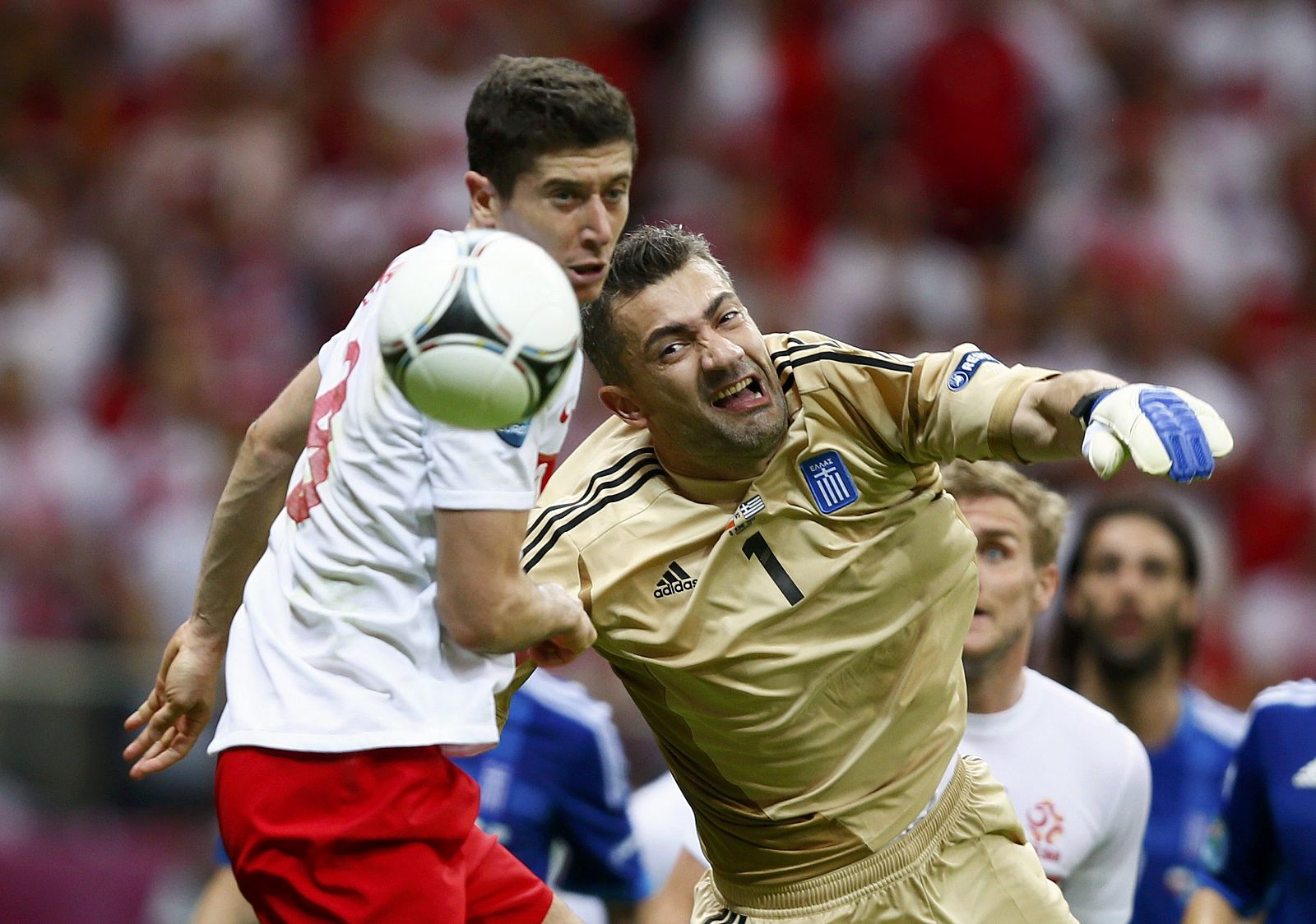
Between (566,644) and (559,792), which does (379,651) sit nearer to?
(566,644)

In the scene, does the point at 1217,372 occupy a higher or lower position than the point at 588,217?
lower

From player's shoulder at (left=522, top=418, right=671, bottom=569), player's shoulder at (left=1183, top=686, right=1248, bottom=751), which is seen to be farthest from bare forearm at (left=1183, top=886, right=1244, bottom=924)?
player's shoulder at (left=522, top=418, right=671, bottom=569)

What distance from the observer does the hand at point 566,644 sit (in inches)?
133

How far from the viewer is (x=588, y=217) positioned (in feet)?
11.8

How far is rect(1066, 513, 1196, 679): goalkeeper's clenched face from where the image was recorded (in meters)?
5.87

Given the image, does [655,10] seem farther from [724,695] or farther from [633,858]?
[724,695]

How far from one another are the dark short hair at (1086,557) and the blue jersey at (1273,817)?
1.22 meters

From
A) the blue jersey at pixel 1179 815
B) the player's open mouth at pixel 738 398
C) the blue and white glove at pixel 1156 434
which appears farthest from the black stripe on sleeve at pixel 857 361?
the blue jersey at pixel 1179 815

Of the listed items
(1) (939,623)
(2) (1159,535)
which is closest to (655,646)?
(1) (939,623)

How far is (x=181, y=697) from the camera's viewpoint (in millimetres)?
3818

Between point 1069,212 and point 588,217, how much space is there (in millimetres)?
6980

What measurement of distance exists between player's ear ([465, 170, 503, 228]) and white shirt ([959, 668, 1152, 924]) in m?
2.13

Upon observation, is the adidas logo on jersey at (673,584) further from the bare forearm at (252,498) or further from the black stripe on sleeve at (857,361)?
the bare forearm at (252,498)

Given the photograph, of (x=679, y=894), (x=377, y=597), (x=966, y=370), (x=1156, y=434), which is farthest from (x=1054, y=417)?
(x=679, y=894)
